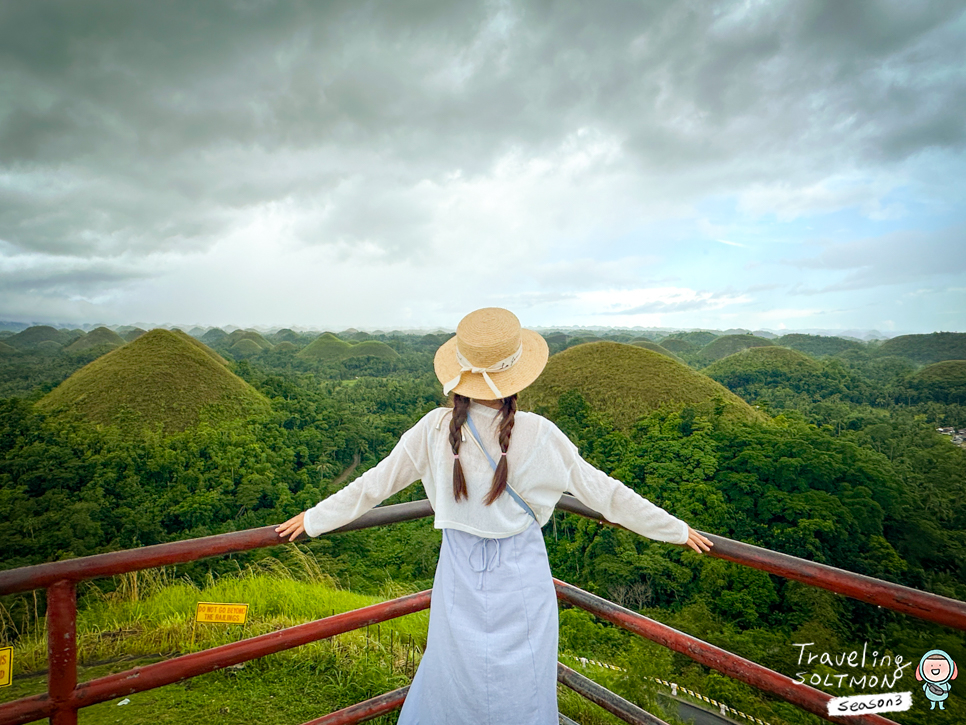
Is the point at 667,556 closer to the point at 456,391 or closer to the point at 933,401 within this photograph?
the point at 456,391

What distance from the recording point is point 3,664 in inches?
42.3

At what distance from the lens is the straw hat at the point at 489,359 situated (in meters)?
1.23

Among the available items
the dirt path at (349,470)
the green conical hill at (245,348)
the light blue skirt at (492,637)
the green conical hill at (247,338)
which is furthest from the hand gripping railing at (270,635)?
the green conical hill at (247,338)

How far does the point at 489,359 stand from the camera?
1.24 metres

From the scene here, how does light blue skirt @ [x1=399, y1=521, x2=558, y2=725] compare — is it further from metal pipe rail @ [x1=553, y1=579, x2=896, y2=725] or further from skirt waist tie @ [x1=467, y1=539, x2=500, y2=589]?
metal pipe rail @ [x1=553, y1=579, x2=896, y2=725]

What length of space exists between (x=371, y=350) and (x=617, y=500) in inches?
3029

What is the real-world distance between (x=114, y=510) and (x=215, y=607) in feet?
89.4

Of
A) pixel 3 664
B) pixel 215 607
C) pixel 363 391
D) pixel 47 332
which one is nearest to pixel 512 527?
pixel 215 607

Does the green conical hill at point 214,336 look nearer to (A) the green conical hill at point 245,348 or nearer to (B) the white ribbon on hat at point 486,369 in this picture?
(A) the green conical hill at point 245,348

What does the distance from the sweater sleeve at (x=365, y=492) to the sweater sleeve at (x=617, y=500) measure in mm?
396

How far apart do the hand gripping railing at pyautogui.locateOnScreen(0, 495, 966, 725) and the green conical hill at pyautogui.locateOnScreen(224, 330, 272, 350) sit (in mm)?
85164

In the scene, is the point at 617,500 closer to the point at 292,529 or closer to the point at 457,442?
the point at 457,442

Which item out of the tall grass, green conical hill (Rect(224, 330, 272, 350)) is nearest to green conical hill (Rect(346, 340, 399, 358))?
green conical hill (Rect(224, 330, 272, 350))

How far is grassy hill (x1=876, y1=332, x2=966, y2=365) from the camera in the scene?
58938 mm
